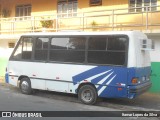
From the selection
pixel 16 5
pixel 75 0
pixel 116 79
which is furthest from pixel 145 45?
pixel 16 5

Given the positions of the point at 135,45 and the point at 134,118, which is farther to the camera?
the point at 135,45

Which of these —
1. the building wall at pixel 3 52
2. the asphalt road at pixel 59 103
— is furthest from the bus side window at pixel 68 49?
the building wall at pixel 3 52

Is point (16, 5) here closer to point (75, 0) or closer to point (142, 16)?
point (75, 0)

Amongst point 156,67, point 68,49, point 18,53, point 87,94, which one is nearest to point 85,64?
point 68,49

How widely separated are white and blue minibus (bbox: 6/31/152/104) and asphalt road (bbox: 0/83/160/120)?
438 mm

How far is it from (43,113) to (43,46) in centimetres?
380

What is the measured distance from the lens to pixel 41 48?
13.5 m

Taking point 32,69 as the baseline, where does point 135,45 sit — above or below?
above

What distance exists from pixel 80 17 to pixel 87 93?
6.00m

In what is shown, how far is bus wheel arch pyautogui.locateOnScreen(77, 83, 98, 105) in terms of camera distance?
1202 centimetres

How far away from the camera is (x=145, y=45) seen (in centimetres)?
1199

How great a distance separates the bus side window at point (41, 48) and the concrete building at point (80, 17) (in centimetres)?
331

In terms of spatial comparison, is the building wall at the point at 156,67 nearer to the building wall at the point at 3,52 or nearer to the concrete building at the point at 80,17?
the concrete building at the point at 80,17

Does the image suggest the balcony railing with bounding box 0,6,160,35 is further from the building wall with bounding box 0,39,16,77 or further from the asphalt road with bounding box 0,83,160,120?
the asphalt road with bounding box 0,83,160,120
